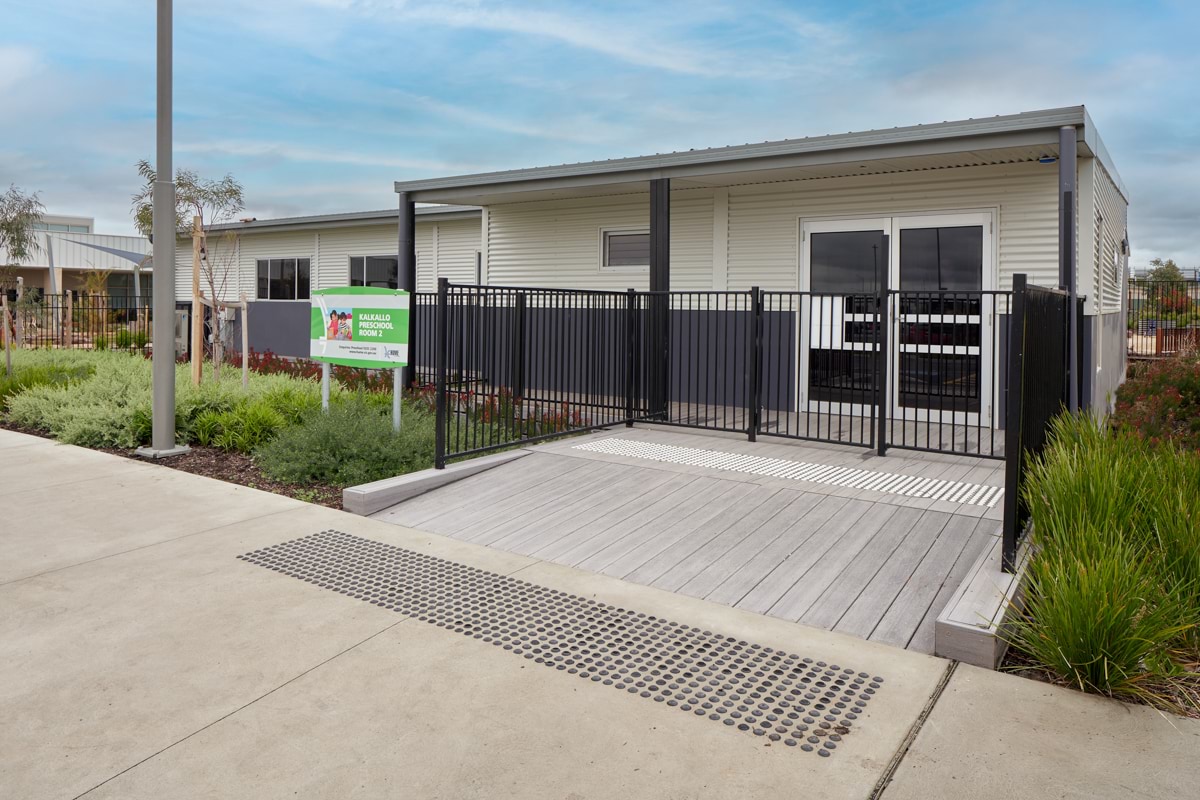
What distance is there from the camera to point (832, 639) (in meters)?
3.96

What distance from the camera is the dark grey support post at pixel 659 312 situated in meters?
9.69

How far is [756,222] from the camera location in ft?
37.1

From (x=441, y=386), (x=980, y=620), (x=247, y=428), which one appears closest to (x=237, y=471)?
(x=247, y=428)

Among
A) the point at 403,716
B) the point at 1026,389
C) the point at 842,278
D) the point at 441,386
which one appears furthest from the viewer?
the point at 842,278

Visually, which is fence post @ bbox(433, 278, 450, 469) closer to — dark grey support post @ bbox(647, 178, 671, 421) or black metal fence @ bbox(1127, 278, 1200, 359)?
dark grey support post @ bbox(647, 178, 671, 421)

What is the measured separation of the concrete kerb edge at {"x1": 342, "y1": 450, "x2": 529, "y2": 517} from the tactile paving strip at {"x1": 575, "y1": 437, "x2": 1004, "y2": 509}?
4.18 feet

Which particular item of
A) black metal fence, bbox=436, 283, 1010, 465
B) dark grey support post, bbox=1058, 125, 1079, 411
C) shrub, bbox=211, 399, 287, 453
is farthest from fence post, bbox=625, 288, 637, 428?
dark grey support post, bbox=1058, 125, 1079, 411

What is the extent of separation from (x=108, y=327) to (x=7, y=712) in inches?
940

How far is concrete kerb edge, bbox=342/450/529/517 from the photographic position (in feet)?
20.3

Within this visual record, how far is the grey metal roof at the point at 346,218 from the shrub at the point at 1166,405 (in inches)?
434

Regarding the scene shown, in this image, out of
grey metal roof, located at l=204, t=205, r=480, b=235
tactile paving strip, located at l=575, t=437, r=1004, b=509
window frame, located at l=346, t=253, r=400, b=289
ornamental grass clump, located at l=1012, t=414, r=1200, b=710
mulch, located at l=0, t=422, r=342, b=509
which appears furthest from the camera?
window frame, located at l=346, t=253, r=400, b=289

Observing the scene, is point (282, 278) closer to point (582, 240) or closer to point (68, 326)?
point (68, 326)

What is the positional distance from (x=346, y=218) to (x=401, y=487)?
13.1 meters

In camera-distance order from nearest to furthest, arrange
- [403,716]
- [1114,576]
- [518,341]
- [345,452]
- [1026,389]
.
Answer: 1. [403,716]
2. [1114,576]
3. [1026,389]
4. [345,452]
5. [518,341]
